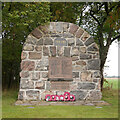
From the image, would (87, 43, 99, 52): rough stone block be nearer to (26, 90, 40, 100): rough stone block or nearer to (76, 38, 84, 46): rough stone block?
(76, 38, 84, 46): rough stone block

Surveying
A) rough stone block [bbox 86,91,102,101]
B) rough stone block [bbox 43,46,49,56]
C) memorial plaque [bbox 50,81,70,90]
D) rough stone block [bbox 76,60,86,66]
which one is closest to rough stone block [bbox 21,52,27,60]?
rough stone block [bbox 43,46,49,56]

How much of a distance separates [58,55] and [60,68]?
602 mm

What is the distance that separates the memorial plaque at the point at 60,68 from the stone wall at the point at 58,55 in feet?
0.53

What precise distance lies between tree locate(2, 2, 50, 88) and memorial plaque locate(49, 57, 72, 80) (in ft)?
5.82

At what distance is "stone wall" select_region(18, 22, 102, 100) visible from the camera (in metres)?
8.13

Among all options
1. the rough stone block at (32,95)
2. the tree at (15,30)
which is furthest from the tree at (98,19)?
the rough stone block at (32,95)

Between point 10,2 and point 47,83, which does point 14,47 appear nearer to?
point 10,2

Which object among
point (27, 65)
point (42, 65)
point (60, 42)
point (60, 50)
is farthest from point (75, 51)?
point (27, 65)

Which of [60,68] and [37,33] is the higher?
[37,33]

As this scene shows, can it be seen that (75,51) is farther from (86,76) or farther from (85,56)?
(86,76)

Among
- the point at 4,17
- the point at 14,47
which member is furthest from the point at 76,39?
the point at 14,47

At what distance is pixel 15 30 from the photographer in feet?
36.4

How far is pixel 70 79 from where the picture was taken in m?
8.20

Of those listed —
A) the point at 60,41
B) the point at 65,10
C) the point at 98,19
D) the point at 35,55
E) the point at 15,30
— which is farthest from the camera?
the point at 98,19
